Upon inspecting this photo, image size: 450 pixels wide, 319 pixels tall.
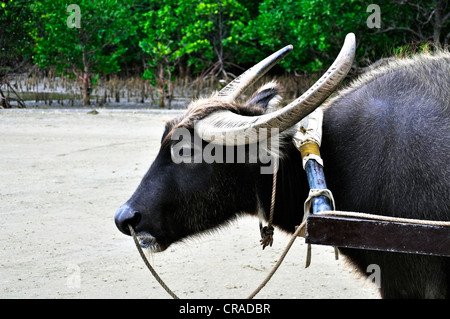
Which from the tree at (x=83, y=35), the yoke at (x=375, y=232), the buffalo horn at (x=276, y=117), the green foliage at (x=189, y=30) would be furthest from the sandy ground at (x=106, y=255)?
the tree at (x=83, y=35)

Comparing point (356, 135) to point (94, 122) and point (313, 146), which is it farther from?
point (94, 122)

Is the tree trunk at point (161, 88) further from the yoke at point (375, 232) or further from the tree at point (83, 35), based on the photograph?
the yoke at point (375, 232)

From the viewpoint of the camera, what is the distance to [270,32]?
59.2 ft

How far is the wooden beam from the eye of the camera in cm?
245

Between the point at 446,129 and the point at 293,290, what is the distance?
2.06m

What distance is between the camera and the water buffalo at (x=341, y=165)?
2.71 m

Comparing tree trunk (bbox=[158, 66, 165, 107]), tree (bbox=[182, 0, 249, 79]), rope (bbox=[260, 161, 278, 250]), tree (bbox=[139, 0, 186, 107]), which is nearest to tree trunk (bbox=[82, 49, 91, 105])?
tree (bbox=[139, 0, 186, 107])

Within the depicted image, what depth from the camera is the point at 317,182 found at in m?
2.71

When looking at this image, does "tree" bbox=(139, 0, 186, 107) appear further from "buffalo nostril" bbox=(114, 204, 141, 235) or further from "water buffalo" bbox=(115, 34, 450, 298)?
"buffalo nostril" bbox=(114, 204, 141, 235)

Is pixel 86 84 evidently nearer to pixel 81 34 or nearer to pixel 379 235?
pixel 81 34

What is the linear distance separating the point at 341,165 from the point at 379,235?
57cm

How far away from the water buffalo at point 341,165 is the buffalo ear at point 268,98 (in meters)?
0.07

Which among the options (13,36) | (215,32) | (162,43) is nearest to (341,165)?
(162,43)

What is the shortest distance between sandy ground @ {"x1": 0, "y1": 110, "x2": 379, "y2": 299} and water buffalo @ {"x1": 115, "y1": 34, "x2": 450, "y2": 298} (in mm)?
359
